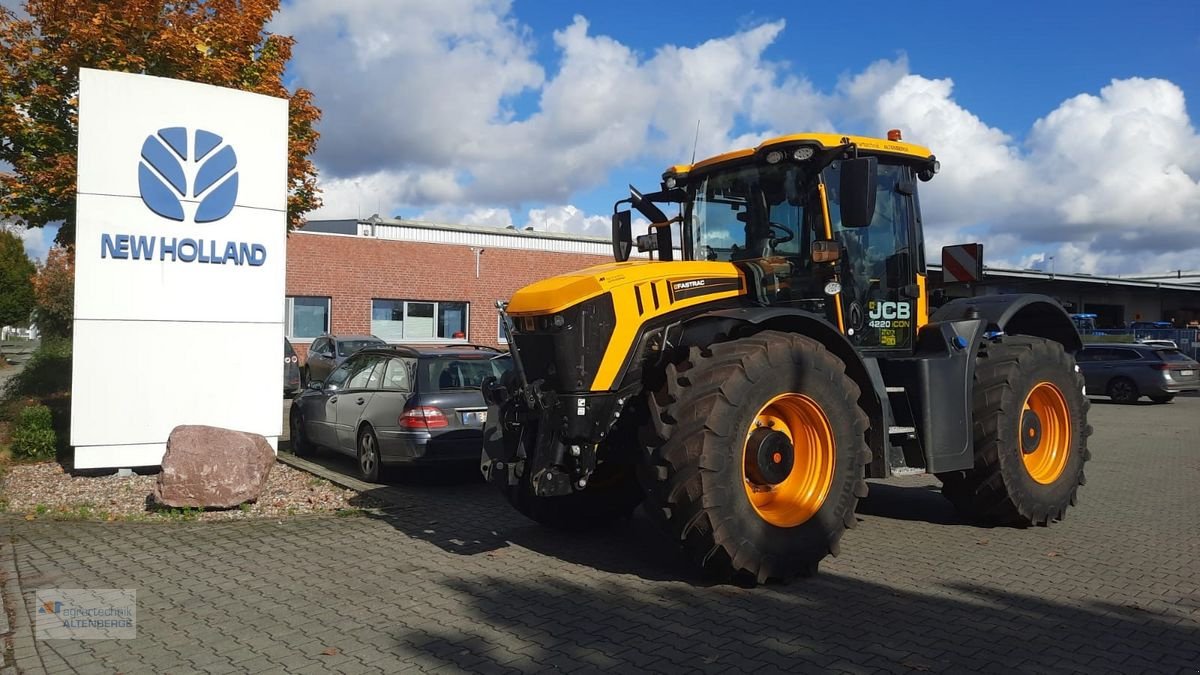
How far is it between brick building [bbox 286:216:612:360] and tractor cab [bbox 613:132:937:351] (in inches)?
809

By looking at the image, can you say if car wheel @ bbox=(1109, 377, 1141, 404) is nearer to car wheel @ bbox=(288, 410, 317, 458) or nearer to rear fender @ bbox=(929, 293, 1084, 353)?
rear fender @ bbox=(929, 293, 1084, 353)

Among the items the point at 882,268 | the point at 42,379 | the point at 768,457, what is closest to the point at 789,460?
the point at 768,457

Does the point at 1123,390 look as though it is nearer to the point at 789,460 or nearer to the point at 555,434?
the point at 789,460

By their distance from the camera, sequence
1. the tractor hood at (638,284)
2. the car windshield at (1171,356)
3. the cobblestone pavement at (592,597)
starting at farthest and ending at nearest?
the car windshield at (1171,356) → the tractor hood at (638,284) → the cobblestone pavement at (592,597)

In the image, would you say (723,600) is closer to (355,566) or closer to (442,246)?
(355,566)

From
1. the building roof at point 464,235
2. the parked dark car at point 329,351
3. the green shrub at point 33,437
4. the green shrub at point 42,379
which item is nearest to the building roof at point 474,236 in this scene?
the building roof at point 464,235

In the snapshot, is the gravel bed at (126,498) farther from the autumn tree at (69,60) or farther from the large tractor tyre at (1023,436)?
the large tractor tyre at (1023,436)

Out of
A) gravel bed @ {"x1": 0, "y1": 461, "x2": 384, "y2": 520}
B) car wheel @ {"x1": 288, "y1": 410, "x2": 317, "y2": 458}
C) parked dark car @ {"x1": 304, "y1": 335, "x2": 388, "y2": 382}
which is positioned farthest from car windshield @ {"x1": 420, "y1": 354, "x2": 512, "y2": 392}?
parked dark car @ {"x1": 304, "y1": 335, "x2": 388, "y2": 382}

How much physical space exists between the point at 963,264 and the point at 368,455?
634 centimetres

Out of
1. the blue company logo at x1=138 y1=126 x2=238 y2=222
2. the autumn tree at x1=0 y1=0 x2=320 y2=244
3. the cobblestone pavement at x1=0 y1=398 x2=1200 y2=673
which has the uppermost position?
the autumn tree at x1=0 y1=0 x2=320 y2=244

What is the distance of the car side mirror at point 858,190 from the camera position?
5883mm

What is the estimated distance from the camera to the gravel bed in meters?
7.88

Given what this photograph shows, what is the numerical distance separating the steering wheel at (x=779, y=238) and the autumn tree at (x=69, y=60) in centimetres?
850

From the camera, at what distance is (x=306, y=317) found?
26.5 meters
